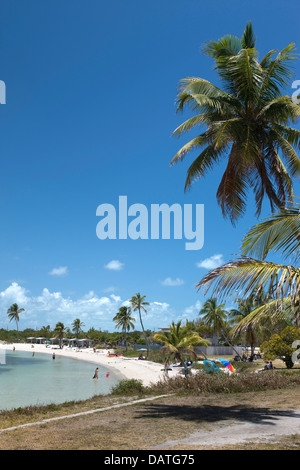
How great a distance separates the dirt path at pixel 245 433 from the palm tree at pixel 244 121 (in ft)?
21.0

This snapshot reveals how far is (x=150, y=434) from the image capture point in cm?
933

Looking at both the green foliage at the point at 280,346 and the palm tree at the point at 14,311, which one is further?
the palm tree at the point at 14,311

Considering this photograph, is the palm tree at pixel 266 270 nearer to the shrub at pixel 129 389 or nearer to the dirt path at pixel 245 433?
the dirt path at pixel 245 433

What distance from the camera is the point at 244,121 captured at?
13.0 m

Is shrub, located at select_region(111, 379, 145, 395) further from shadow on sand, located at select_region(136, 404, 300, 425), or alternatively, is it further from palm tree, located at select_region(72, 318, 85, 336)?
palm tree, located at select_region(72, 318, 85, 336)

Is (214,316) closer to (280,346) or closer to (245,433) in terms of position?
(280,346)

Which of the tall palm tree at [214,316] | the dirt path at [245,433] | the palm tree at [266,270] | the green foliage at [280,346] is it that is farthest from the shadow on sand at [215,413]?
the tall palm tree at [214,316]

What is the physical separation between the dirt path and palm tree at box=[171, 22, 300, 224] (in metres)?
6.40

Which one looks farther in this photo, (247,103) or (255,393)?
(255,393)

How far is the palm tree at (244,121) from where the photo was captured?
12.8 metres

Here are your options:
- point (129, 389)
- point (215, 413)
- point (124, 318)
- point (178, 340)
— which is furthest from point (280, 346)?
point (124, 318)

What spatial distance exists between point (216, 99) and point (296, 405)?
10.9 meters
